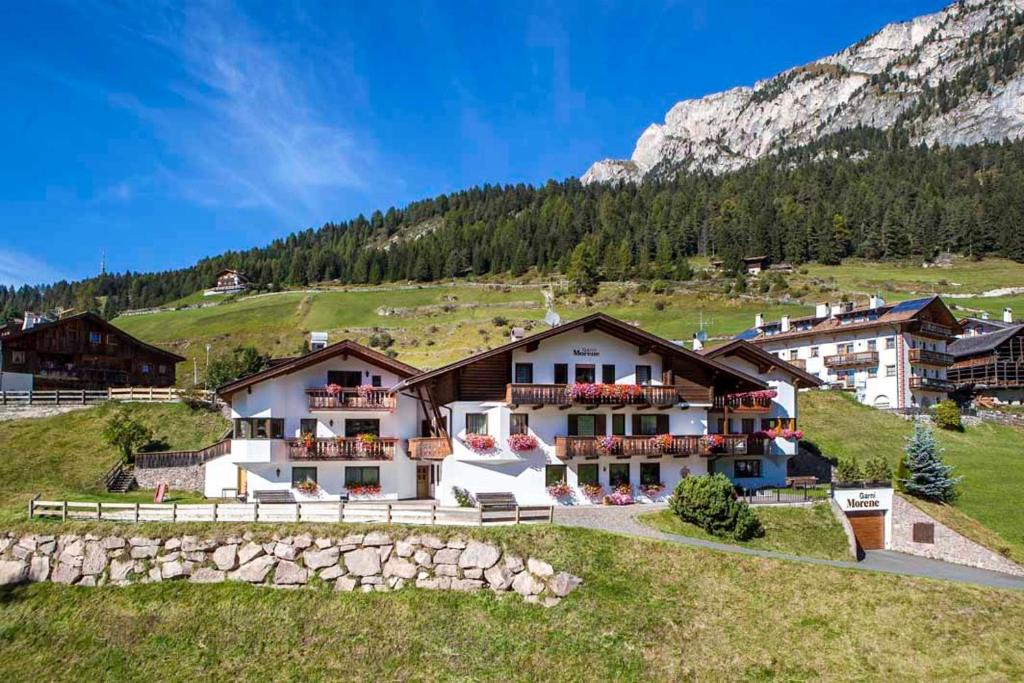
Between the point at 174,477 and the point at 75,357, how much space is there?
28770 millimetres

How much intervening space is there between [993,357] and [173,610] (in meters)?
70.6

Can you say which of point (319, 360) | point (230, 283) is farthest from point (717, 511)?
point (230, 283)

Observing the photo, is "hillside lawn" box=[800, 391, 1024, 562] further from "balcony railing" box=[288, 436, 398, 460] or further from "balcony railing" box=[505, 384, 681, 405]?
"balcony railing" box=[288, 436, 398, 460]

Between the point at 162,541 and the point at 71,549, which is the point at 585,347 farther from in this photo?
the point at 71,549

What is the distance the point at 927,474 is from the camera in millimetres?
35688

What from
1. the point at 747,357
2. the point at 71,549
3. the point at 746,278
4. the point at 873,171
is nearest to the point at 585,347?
Result: the point at 747,357

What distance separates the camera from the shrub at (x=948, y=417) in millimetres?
51531

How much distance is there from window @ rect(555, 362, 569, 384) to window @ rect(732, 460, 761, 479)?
12.1 metres

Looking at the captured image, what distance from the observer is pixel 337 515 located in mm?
26406

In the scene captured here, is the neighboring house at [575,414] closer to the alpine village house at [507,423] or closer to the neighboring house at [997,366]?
the alpine village house at [507,423]

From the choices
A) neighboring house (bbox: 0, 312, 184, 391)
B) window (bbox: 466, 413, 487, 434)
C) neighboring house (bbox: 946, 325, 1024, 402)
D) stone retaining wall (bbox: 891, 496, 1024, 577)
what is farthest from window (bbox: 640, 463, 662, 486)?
neighboring house (bbox: 0, 312, 184, 391)

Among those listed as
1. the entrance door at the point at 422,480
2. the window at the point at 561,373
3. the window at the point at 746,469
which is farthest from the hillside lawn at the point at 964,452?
the entrance door at the point at 422,480

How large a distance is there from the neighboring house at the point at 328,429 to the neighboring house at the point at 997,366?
173 ft

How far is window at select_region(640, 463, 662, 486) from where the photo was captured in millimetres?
35781
